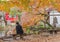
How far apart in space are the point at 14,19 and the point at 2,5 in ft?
4.32

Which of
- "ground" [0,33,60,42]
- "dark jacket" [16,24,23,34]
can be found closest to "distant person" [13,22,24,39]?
"dark jacket" [16,24,23,34]

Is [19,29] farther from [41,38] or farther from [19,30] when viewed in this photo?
[41,38]

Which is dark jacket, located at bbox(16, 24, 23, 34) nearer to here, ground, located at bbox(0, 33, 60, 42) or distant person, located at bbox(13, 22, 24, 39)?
distant person, located at bbox(13, 22, 24, 39)

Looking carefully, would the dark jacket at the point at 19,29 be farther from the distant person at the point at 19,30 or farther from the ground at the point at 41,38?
the ground at the point at 41,38

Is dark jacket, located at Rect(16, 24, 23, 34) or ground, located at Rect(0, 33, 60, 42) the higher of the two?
dark jacket, located at Rect(16, 24, 23, 34)

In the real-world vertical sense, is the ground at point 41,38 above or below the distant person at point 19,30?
below

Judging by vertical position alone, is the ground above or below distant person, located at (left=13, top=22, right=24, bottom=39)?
below

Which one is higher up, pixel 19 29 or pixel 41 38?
pixel 19 29

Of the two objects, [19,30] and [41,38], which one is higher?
[19,30]

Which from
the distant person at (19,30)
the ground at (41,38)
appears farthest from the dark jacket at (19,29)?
the ground at (41,38)

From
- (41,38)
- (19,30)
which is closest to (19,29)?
(19,30)

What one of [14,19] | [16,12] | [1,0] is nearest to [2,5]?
[1,0]

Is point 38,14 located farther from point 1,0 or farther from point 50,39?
point 1,0

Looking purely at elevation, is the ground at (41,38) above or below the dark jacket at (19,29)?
below
